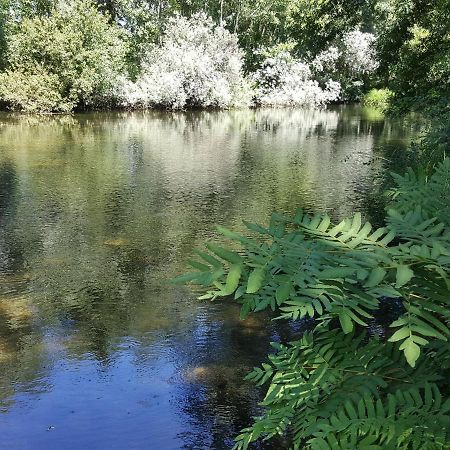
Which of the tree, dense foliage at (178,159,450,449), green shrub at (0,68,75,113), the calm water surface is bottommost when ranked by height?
the calm water surface

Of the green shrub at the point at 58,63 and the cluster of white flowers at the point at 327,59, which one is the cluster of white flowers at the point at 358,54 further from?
the green shrub at the point at 58,63

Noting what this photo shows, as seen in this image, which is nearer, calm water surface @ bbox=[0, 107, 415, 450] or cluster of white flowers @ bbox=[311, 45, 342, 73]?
calm water surface @ bbox=[0, 107, 415, 450]

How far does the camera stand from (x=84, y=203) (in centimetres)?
995

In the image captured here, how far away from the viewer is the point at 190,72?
1126 inches

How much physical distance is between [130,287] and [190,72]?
78.8ft

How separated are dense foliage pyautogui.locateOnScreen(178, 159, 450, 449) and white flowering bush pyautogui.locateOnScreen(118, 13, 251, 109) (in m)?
27.2

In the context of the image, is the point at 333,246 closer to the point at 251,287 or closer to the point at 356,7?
the point at 251,287

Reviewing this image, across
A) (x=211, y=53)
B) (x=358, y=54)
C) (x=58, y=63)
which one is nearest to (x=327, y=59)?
(x=358, y=54)

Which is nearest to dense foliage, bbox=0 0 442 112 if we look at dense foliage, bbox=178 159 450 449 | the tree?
the tree

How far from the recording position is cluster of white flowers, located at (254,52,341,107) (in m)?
35.3

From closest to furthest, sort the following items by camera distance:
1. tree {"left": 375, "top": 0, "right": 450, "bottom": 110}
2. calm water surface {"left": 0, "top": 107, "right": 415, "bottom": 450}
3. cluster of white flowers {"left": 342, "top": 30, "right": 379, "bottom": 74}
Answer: calm water surface {"left": 0, "top": 107, "right": 415, "bottom": 450}, tree {"left": 375, "top": 0, "right": 450, "bottom": 110}, cluster of white flowers {"left": 342, "top": 30, "right": 379, "bottom": 74}

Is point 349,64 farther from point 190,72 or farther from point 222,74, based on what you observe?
point 190,72

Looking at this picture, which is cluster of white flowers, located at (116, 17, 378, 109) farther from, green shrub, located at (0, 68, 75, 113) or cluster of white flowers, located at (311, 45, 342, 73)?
green shrub, located at (0, 68, 75, 113)

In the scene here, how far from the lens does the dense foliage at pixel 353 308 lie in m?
1.25
